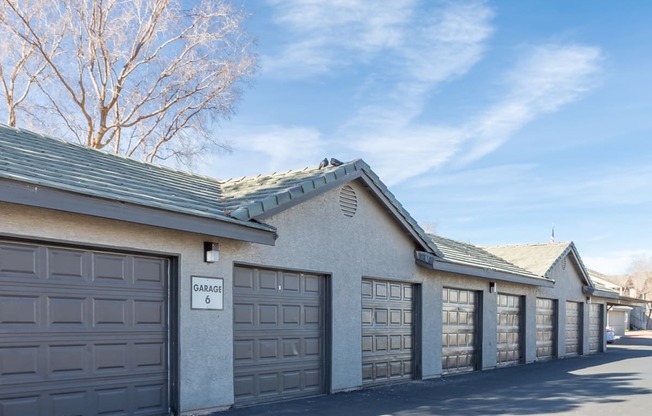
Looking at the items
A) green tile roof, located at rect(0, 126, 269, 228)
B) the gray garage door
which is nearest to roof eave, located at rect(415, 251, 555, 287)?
the gray garage door

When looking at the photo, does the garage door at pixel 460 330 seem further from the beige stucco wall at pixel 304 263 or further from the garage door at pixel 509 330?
the garage door at pixel 509 330

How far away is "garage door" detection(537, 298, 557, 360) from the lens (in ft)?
74.5

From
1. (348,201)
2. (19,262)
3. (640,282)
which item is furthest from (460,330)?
(640,282)

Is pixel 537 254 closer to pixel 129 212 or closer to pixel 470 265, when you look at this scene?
pixel 470 265

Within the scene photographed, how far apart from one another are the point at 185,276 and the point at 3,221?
9.40 feet

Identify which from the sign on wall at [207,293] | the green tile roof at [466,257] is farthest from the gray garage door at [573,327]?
the sign on wall at [207,293]

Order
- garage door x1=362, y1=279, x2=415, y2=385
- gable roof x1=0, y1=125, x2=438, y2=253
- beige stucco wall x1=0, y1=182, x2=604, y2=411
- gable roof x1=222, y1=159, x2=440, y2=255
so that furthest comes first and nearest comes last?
garage door x1=362, y1=279, x2=415, y2=385
gable roof x1=222, y1=159, x2=440, y2=255
beige stucco wall x1=0, y1=182, x2=604, y2=411
gable roof x1=0, y1=125, x2=438, y2=253

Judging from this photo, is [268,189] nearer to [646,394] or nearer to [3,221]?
[3,221]

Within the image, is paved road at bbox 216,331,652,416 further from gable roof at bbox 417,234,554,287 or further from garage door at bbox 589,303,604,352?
garage door at bbox 589,303,604,352

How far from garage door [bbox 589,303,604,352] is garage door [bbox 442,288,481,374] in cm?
1169

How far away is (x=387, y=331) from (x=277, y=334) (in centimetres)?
375

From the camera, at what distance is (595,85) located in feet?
66.9

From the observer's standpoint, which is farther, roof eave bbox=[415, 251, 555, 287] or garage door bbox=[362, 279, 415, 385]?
roof eave bbox=[415, 251, 555, 287]

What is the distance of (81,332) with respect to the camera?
866 centimetres
